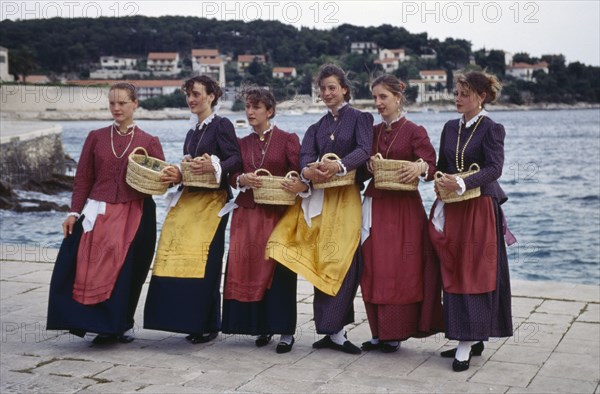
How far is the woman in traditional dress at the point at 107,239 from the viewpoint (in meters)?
5.38

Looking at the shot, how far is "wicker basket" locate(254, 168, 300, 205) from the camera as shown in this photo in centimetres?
524

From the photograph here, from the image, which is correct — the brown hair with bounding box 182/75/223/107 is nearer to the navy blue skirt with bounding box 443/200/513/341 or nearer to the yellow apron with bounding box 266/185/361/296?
the yellow apron with bounding box 266/185/361/296

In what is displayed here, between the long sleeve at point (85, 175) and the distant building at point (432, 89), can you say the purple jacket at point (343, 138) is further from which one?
the long sleeve at point (85, 175)

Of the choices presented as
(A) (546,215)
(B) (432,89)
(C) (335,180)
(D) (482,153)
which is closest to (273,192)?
(C) (335,180)

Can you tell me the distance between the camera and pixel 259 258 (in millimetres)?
5395

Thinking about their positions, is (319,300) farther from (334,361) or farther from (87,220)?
(87,220)

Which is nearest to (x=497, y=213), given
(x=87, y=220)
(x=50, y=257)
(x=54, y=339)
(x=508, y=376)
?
(x=508, y=376)

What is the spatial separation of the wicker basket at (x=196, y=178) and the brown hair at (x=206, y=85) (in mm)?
479

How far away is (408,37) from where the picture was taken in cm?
7506

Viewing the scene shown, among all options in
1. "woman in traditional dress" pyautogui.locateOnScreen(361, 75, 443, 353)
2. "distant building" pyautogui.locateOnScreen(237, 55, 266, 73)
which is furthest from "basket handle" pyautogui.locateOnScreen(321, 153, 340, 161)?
"distant building" pyautogui.locateOnScreen(237, 55, 266, 73)

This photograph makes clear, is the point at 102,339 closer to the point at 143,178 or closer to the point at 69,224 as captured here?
the point at 69,224

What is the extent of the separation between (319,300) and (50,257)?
4.46 m

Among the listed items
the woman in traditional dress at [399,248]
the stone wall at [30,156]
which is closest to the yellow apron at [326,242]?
the woman in traditional dress at [399,248]

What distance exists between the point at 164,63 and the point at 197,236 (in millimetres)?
89575
